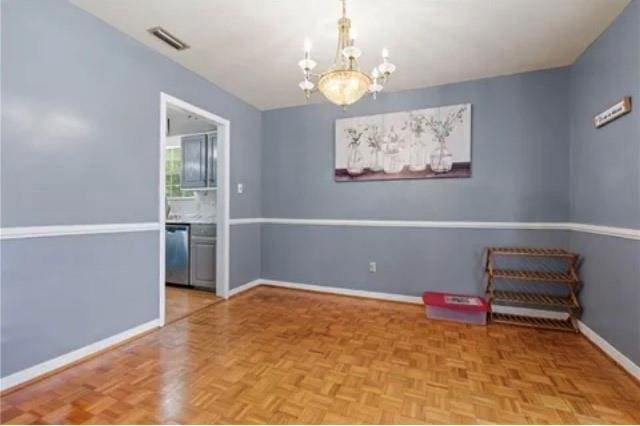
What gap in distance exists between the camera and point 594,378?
6.51 ft

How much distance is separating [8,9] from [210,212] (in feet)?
10.6

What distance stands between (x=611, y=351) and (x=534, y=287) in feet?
2.87

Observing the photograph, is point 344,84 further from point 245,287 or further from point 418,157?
point 245,287

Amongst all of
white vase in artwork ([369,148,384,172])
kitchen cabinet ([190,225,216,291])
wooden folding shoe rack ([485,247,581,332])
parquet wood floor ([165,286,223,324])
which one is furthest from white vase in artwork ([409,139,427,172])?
parquet wood floor ([165,286,223,324])

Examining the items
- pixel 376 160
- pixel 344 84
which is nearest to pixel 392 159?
pixel 376 160

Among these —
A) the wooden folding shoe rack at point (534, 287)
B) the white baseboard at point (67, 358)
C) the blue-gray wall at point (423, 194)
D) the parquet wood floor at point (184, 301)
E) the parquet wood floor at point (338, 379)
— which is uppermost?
the blue-gray wall at point (423, 194)

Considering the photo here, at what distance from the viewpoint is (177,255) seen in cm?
423

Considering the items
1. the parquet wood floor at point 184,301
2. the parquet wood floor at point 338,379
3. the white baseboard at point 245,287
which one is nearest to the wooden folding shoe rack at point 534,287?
the parquet wood floor at point 338,379

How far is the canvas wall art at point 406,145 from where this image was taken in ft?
11.0

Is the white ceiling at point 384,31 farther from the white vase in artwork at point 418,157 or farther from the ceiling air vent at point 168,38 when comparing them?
the white vase in artwork at point 418,157

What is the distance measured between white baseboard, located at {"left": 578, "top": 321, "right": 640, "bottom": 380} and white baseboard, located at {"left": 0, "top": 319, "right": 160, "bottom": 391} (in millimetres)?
3581

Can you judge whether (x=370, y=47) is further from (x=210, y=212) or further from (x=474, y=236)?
(x=210, y=212)

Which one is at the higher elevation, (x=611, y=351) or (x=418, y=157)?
(x=418, y=157)

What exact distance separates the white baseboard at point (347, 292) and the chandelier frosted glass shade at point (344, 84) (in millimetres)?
2464
